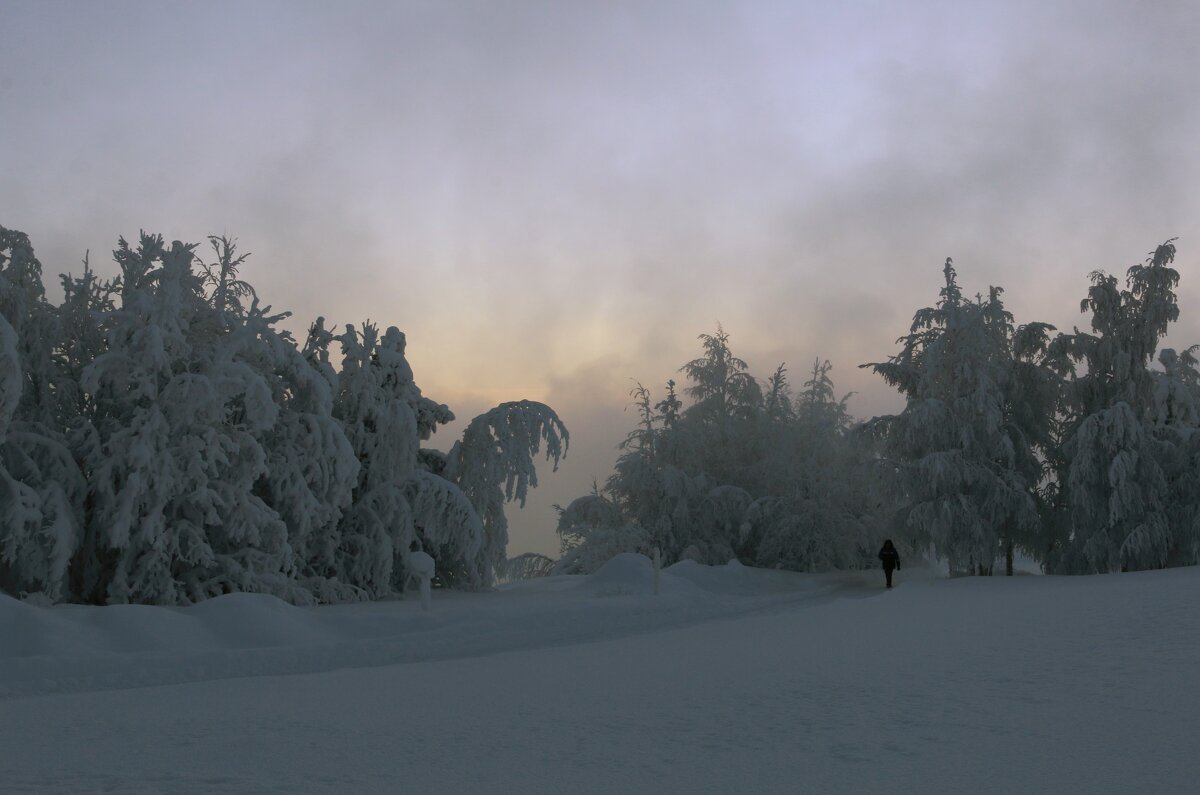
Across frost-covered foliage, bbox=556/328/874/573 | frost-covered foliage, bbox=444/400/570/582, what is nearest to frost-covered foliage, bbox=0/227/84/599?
frost-covered foliage, bbox=444/400/570/582

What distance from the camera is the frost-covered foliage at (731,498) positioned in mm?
33219

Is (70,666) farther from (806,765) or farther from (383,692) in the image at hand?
(806,765)

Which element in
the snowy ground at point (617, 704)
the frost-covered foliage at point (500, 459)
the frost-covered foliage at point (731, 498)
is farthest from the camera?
the frost-covered foliage at point (731, 498)

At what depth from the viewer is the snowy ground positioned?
493cm

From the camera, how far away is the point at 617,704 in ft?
23.4

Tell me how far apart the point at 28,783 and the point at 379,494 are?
16961 mm

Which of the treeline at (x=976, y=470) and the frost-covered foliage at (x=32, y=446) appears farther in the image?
the treeline at (x=976, y=470)

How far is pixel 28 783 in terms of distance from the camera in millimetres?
4918

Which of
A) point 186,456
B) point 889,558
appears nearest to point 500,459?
point 186,456

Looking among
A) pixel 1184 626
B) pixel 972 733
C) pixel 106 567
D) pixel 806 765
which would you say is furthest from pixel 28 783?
pixel 106 567

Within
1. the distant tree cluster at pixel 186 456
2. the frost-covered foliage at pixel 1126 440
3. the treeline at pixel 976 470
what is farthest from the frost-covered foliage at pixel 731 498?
the distant tree cluster at pixel 186 456

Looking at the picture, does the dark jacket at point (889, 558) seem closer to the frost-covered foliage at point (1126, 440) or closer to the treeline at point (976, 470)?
the treeline at point (976, 470)

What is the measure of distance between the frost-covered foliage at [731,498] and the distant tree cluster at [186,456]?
12033mm

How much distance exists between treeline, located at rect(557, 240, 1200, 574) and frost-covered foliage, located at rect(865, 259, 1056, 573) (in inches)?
2.4
